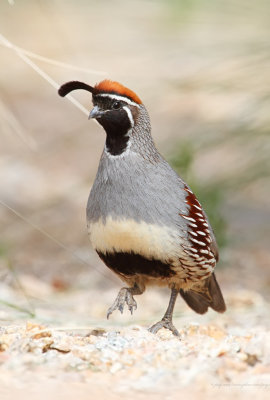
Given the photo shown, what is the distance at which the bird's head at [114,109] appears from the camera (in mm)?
3162

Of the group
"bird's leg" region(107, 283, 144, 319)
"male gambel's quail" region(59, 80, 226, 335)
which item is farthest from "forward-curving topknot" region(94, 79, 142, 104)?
"bird's leg" region(107, 283, 144, 319)

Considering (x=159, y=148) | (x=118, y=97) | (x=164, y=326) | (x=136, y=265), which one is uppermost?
(x=159, y=148)

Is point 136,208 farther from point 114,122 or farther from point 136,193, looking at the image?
point 114,122

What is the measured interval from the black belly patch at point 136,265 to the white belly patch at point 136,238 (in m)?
0.03

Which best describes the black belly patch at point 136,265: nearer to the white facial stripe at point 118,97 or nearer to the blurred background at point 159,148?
the blurred background at point 159,148

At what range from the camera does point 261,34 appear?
4.07 metres

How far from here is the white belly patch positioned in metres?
3.10

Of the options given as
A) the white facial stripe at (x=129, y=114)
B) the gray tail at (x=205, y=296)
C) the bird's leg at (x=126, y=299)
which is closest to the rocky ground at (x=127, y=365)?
the bird's leg at (x=126, y=299)

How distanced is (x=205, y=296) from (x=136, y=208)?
939 millimetres

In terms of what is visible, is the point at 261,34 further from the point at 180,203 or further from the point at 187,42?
the point at 180,203

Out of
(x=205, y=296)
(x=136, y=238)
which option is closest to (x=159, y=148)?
(x=205, y=296)

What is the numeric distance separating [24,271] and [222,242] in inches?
60.6

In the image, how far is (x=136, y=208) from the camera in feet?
10.3

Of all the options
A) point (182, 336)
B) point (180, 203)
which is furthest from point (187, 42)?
point (182, 336)
